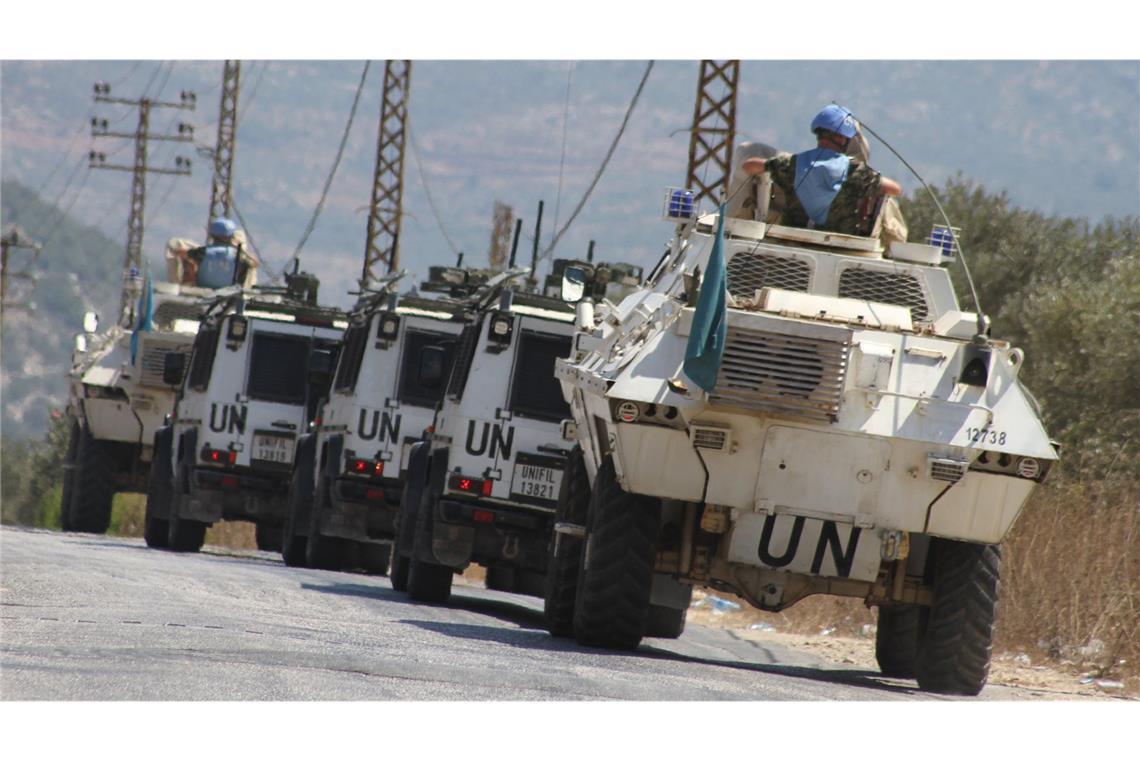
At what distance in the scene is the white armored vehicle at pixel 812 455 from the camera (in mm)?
11430

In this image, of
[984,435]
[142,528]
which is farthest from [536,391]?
[142,528]

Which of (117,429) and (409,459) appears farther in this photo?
(117,429)

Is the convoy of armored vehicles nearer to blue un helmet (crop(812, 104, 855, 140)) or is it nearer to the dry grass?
blue un helmet (crop(812, 104, 855, 140))

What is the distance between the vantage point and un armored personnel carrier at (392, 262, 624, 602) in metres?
16.5

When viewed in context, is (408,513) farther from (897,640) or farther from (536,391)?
(897,640)

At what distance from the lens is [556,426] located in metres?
16.7

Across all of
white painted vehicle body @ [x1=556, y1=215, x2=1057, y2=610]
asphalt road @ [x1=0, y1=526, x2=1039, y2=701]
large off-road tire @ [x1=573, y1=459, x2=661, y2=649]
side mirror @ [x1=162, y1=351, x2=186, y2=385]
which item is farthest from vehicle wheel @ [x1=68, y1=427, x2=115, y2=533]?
white painted vehicle body @ [x1=556, y1=215, x2=1057, y2=610]

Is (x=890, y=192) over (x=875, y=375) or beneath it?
over

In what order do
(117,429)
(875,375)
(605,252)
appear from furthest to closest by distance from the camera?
(605,252), (117,429), (875,375)

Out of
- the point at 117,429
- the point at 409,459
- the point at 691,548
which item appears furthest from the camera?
the point at 117,429

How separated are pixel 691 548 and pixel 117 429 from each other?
56.4ft

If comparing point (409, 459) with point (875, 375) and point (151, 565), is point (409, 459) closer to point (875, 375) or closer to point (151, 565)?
point (151, 565)

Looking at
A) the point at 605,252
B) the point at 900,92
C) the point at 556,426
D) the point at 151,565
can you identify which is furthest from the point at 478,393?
the point at 605,252

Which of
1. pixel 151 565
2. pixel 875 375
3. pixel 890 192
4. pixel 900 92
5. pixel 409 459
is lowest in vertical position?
pixel 151 565
